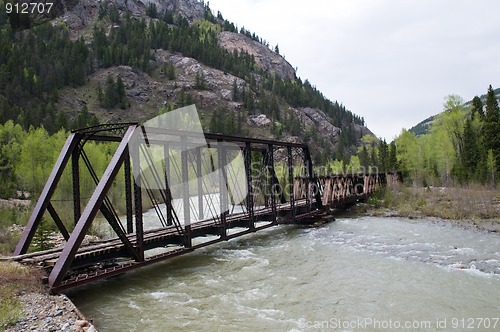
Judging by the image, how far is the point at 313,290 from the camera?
12.5 meters

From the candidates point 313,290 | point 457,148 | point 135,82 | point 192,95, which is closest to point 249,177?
point 313,290

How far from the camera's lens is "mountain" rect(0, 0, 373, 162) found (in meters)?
104

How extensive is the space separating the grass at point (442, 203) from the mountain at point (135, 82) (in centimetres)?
7084

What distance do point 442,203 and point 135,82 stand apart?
12505 centimetres

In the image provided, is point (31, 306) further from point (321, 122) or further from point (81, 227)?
point (321, 122)

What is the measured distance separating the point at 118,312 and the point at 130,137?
17.7 feet

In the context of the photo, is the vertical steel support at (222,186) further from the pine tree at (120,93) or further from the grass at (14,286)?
the pine tree at (120,93)

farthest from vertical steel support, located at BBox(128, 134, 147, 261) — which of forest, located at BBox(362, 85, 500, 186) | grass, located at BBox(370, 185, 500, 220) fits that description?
forest, located at BBox(362, 85, 500, 186)

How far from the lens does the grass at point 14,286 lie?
7527 millimetres

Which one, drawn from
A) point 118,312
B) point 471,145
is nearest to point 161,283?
point 118,312

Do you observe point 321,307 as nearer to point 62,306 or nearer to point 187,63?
point 62,306

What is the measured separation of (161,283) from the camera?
44.4 ft

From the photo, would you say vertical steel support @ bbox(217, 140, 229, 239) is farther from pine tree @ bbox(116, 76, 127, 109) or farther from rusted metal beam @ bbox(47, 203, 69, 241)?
pine tree @ bbox(116, 76, 127, 109)

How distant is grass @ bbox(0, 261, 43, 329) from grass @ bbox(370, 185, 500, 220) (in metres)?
27.6
